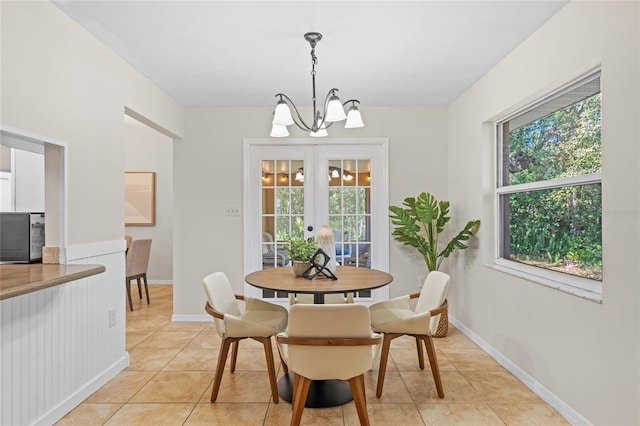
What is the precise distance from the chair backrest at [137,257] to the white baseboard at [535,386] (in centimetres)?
413

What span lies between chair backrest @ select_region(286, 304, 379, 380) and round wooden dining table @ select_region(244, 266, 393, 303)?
15.7 inches

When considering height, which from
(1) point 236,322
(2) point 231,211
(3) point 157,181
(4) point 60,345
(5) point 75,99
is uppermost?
(5) point 75,99

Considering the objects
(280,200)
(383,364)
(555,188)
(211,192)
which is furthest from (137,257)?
(555,188)

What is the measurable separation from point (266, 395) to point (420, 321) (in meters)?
1.15

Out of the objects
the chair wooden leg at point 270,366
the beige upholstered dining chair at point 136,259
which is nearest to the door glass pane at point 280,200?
the beige upholstered dining chair at point 136,259

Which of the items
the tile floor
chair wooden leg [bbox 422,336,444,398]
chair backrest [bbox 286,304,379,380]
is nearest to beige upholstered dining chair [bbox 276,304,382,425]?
chair backrest [bbox 286,304,379,380]

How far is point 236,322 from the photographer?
2.40m

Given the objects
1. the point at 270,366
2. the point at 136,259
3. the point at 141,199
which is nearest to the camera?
the point at 270,366

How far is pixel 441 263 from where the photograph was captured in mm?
4391

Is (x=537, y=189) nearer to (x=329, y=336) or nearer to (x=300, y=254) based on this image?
(x=300, y=254)

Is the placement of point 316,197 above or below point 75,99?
below

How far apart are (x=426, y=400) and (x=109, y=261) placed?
2.48 metres

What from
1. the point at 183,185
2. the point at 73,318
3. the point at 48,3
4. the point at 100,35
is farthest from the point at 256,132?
the point at 73,318

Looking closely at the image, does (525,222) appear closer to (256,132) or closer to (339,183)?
(339,183)
